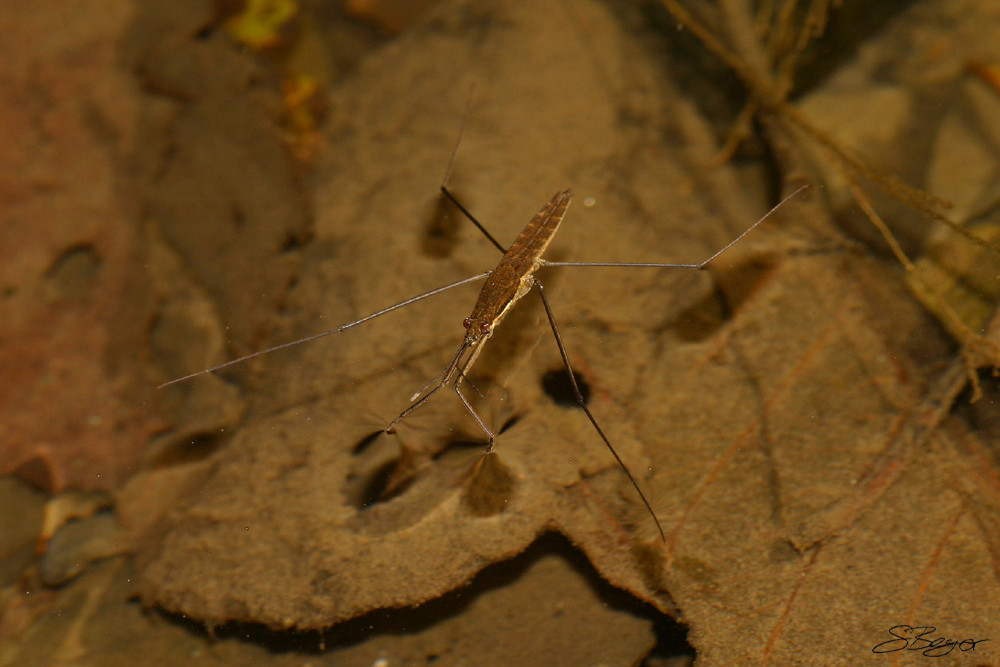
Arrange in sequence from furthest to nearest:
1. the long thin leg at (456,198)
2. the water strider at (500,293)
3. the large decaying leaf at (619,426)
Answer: the long thin leg at (456,198) < the water strider at (500,293) < the large decaying leaf at (619,426)

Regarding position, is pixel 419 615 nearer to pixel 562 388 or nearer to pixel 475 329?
pixel 562 388

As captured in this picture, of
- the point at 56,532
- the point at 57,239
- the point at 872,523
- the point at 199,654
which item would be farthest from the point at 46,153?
the point at 872,523

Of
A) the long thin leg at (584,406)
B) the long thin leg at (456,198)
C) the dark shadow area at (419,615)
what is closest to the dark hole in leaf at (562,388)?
the long thin leg at (584,406)
